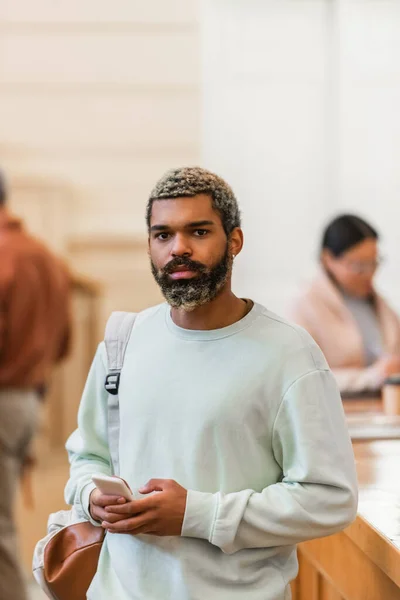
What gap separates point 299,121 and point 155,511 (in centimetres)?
376

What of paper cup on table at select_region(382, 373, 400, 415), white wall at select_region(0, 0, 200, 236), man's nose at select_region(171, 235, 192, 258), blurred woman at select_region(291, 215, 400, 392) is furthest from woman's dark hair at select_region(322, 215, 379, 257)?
man's nose at select_region(171, 235, 192, 258)

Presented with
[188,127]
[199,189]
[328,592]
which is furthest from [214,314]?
[188,127]

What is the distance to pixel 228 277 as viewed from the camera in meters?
1.33

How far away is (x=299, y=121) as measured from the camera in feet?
15.5

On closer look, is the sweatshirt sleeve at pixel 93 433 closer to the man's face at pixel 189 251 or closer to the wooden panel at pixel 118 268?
the man's face at pixel 189 251

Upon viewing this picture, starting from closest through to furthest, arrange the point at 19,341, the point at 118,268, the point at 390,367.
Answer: the point at 390,367
the point at 19,341
the point at 118,268

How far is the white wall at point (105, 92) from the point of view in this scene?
4.53 m

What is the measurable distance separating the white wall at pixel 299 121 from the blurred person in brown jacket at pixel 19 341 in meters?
1.69

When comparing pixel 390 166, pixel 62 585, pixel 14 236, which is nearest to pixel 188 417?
pixel 62 585

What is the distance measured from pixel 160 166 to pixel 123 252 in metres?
0.47

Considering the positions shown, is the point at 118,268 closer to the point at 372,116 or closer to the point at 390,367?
the point at 372,116

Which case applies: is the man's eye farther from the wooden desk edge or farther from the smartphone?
the wooden desk edge

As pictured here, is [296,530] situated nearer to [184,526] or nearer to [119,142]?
[184,526]

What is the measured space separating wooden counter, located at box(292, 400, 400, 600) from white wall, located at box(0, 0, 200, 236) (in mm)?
2580
